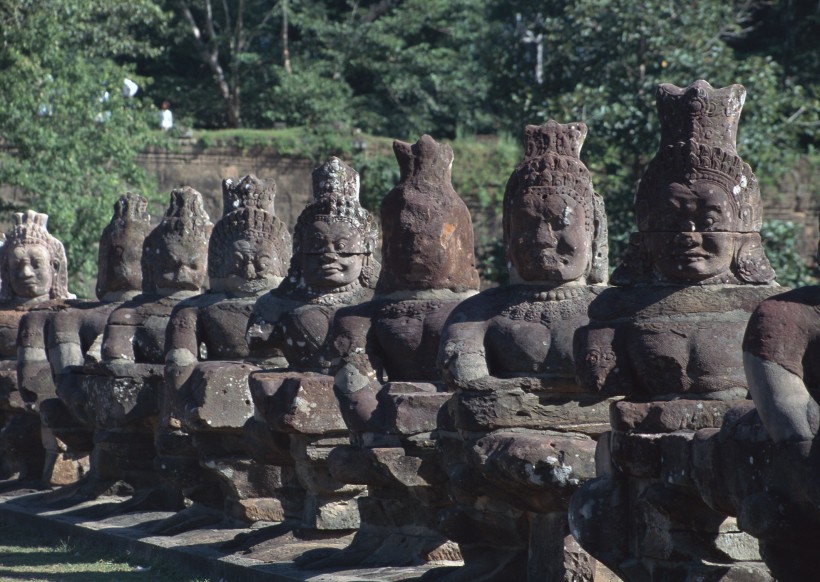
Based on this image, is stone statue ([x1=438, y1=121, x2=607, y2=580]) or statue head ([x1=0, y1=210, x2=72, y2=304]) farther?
statue head ([x1=0, y1=210, x2=72, y2=304])

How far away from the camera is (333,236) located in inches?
325

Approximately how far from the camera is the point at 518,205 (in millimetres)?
6684

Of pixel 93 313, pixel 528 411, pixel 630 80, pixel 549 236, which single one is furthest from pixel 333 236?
pixel 630 80

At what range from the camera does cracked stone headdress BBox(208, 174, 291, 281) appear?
9.58m

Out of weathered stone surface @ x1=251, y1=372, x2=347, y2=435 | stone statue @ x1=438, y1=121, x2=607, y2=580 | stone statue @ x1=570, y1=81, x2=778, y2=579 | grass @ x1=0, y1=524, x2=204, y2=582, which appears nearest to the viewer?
stone statue @ x1=570, y1=81, x2=778, y2=579

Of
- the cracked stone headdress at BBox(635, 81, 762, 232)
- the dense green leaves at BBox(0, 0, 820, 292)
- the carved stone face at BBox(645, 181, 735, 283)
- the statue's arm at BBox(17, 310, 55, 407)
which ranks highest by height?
the dense green leaves at BBox(0, 0, 820, 292)

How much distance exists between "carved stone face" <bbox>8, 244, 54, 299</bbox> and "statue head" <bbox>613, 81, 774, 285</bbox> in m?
7.96

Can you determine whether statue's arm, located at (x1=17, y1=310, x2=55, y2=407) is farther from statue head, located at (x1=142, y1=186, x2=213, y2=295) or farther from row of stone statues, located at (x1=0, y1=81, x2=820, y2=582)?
statue head, located at (x1=142, y1=186, x2=213, y2=295)

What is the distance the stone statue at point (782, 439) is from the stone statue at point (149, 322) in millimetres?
6232

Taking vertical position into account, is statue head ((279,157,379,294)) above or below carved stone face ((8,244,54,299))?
above

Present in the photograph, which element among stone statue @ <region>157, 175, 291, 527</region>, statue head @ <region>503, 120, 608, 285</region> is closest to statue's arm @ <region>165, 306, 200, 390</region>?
stone statue @ <region>157, 175, 291, 527</region>

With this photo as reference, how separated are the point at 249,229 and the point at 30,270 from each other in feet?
13.2

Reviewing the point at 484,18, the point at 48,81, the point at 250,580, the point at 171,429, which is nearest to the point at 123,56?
the point at 484,18

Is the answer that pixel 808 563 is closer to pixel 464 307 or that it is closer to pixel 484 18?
pixel 464 307
